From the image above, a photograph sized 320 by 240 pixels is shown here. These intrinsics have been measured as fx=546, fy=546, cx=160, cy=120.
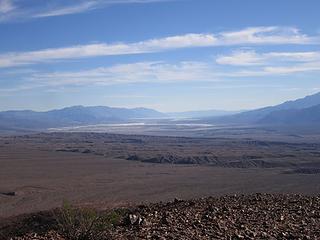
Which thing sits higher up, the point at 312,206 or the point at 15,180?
the point at 312,206

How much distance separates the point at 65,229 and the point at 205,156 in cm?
6219

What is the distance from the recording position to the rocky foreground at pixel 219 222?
10688mm

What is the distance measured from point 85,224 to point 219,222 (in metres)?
2.79

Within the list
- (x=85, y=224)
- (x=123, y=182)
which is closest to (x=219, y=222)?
(x=85, y=224)

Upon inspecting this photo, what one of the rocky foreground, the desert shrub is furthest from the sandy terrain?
the desert shrub

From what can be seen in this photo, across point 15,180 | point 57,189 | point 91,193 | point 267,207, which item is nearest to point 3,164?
point 15,180

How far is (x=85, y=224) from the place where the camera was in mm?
10789

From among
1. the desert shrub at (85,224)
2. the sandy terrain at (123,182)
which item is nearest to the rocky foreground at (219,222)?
the desert shrub at (85,224)

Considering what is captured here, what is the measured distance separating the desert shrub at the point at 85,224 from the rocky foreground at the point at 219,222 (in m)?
A: 0.13

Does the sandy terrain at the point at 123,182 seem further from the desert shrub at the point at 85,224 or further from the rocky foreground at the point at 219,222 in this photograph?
the desert shrub at the point at 85,224

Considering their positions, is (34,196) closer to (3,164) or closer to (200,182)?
(200,182)

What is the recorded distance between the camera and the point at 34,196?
37.4 metres

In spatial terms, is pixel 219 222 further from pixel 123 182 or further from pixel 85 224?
pixel 123 182

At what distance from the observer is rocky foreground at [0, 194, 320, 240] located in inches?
421
